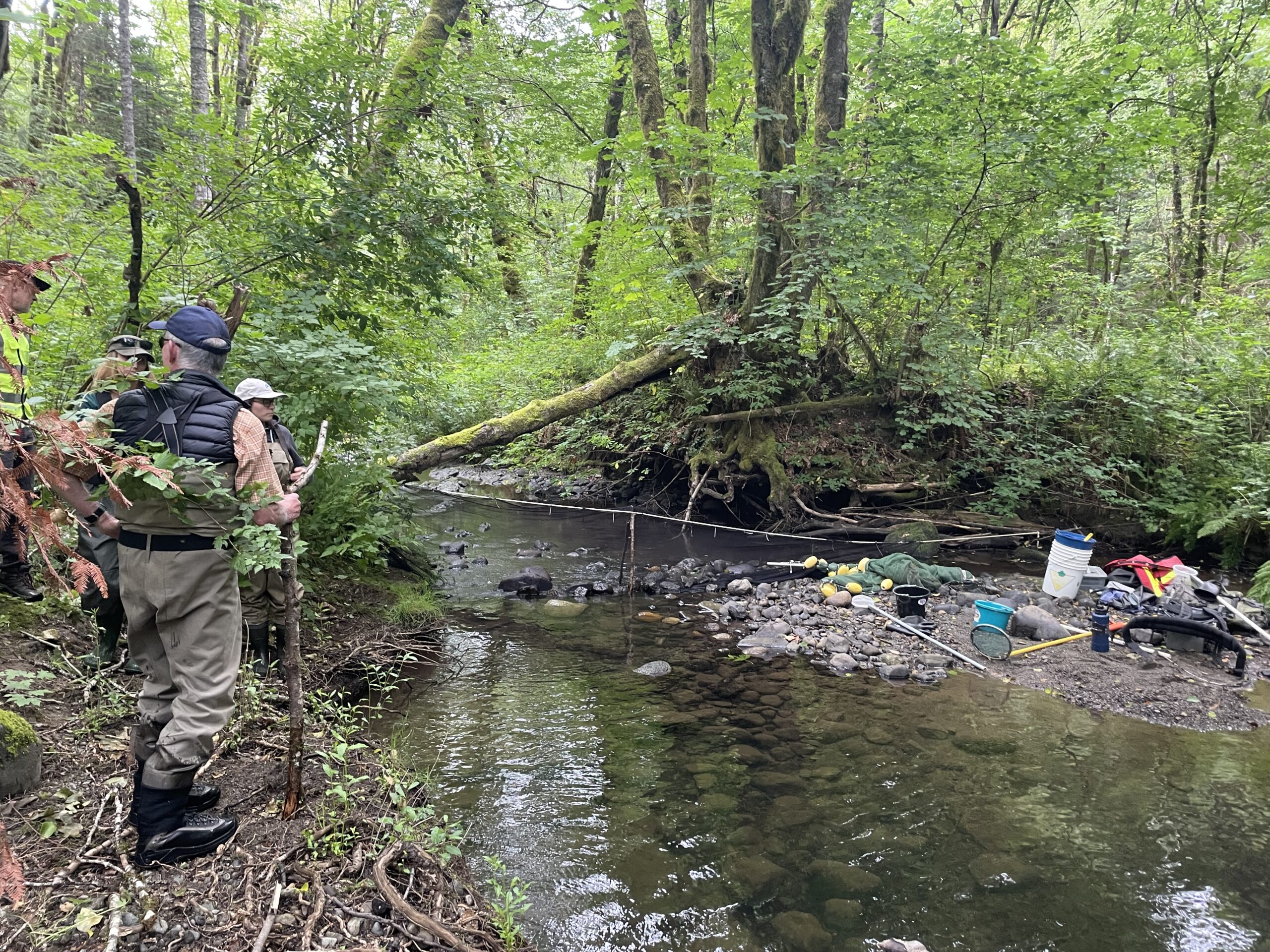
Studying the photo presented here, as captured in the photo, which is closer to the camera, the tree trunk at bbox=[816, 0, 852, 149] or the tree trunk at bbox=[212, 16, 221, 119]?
the tree trunk at bbox=[816, 0, 852, 149]

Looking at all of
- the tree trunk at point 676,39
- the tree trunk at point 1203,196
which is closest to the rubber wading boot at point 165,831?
the tree trunk at point 676,39

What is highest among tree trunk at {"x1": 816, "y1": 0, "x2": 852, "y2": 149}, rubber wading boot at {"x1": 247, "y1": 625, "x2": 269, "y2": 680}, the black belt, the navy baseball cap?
tree trunk at {"x1": 816, "y1": 0, "x2": 852, "y2": 149}

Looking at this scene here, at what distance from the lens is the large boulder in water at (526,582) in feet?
28.8

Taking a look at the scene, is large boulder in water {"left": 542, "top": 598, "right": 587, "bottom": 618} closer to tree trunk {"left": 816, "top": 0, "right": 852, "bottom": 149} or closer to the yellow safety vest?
the yellow safety vest

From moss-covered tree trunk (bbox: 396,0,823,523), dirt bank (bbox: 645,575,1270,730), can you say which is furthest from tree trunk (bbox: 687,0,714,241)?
dirt bank (bbox: 645,575,1270,730)

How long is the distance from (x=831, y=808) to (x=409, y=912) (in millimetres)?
2766

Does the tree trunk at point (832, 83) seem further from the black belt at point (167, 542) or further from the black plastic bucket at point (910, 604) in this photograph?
the black belt at point (167, 542)

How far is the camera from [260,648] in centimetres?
476

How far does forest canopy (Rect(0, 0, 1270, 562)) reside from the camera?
230 inches

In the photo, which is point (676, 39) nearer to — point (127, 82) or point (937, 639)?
point (127, 82)

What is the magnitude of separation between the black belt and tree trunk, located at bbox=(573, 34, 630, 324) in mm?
10599

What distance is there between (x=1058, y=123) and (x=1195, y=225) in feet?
20.7

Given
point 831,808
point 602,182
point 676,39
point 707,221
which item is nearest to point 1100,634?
point 831,808

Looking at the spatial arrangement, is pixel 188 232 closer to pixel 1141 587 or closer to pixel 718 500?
pixel 718 500
